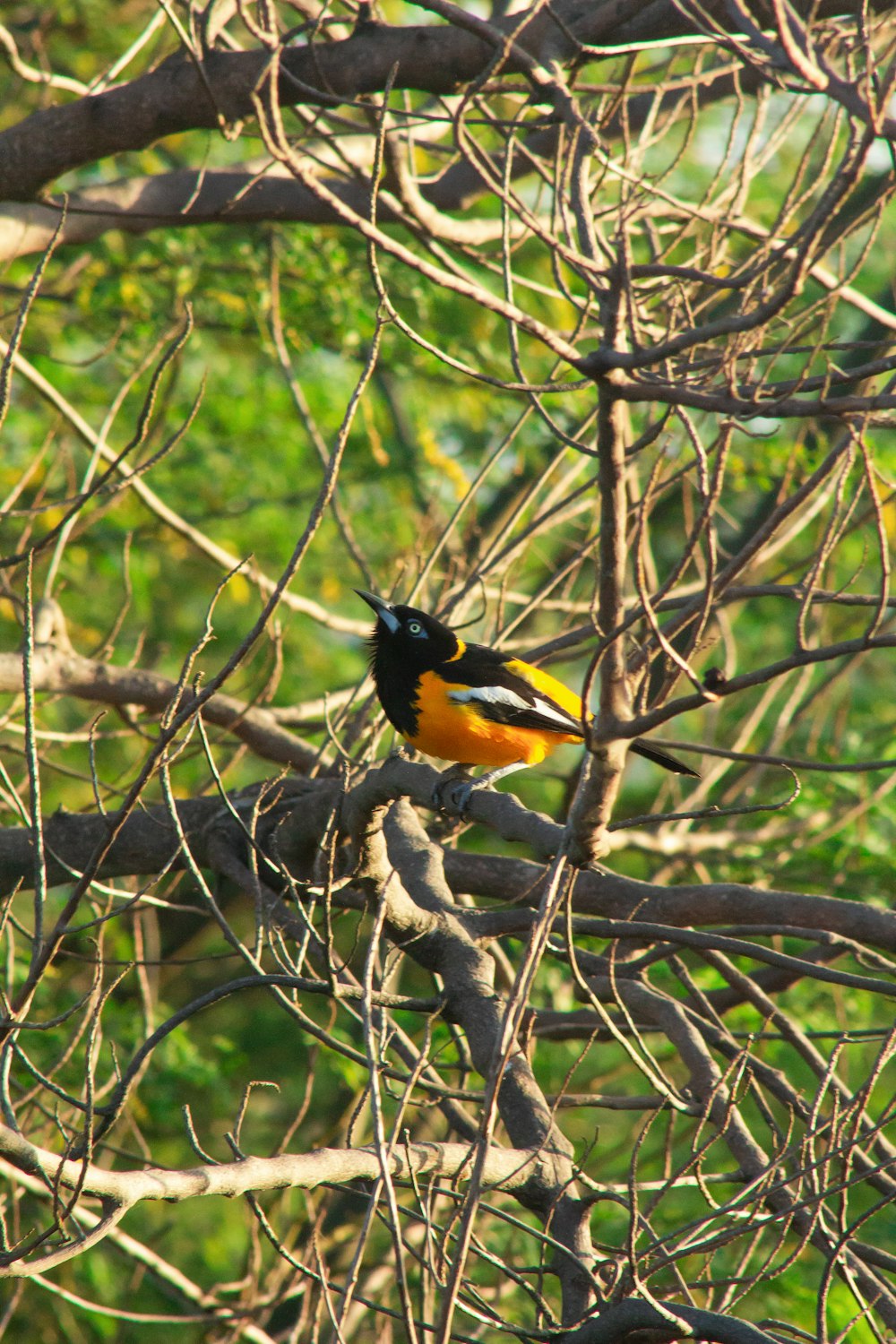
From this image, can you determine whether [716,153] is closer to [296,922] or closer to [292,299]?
[292,299]

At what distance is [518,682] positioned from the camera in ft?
16.9

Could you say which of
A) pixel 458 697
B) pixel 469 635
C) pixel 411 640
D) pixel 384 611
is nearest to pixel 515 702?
pixel 458 697

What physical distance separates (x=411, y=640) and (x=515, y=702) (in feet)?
1.61

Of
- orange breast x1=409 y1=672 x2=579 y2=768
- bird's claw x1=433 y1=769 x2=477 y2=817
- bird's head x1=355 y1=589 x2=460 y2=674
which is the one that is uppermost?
bird's head x1=355 y1=589 x2=460 y2=674

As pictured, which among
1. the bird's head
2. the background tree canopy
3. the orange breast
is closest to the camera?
the background tree canopy

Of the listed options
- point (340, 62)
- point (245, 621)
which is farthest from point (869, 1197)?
point (245, 621)

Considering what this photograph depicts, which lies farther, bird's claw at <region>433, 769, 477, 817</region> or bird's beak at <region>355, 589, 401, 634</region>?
bird's beak at <region>355, 589, 401, 634</region>

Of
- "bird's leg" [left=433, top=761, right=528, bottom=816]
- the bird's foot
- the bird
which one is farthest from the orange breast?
the bird's foot

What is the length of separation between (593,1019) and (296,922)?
1308mm

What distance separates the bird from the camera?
4934mm

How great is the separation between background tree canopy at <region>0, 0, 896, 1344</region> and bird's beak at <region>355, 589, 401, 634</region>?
23 centimetres

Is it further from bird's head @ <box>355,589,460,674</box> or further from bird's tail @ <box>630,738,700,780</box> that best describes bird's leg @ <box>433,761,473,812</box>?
bird's tail @ <box>630,738,700,780</box>

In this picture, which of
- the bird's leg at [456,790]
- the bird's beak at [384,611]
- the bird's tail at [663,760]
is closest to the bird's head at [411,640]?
the bird's beak at [384,611]

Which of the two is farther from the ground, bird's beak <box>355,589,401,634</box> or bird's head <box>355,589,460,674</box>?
bird's beak <box>355,589,401,634</box>
